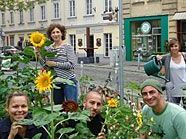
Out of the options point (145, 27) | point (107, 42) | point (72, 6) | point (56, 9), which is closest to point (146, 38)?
point (145, 27)

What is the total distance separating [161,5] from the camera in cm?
3306

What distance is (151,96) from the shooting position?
4.46 meters

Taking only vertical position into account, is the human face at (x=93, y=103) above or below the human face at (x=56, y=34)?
below

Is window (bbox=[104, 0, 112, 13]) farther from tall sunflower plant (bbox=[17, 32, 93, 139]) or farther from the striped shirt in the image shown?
tall sunflower plant (bbox=[17, 32, 93, 139])

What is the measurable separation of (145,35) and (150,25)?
78 cm

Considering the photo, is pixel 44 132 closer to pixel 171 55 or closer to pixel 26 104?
pixel 26 104

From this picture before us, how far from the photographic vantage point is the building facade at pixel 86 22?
127ft

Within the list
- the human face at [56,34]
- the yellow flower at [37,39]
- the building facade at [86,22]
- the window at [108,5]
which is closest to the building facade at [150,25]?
the building facade at [86,22]

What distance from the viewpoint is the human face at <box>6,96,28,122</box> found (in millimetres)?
3948

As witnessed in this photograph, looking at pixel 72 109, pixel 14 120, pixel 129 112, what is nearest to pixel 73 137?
pixel 72 109

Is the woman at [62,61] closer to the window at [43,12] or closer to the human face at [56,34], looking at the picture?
the human face at [56,34]

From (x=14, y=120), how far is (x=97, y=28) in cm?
3711

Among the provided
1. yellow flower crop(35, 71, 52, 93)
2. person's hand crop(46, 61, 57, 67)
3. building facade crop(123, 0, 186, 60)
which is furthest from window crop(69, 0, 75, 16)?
yellow flower crop(35, 71, 52, 93)

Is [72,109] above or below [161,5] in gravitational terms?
below
